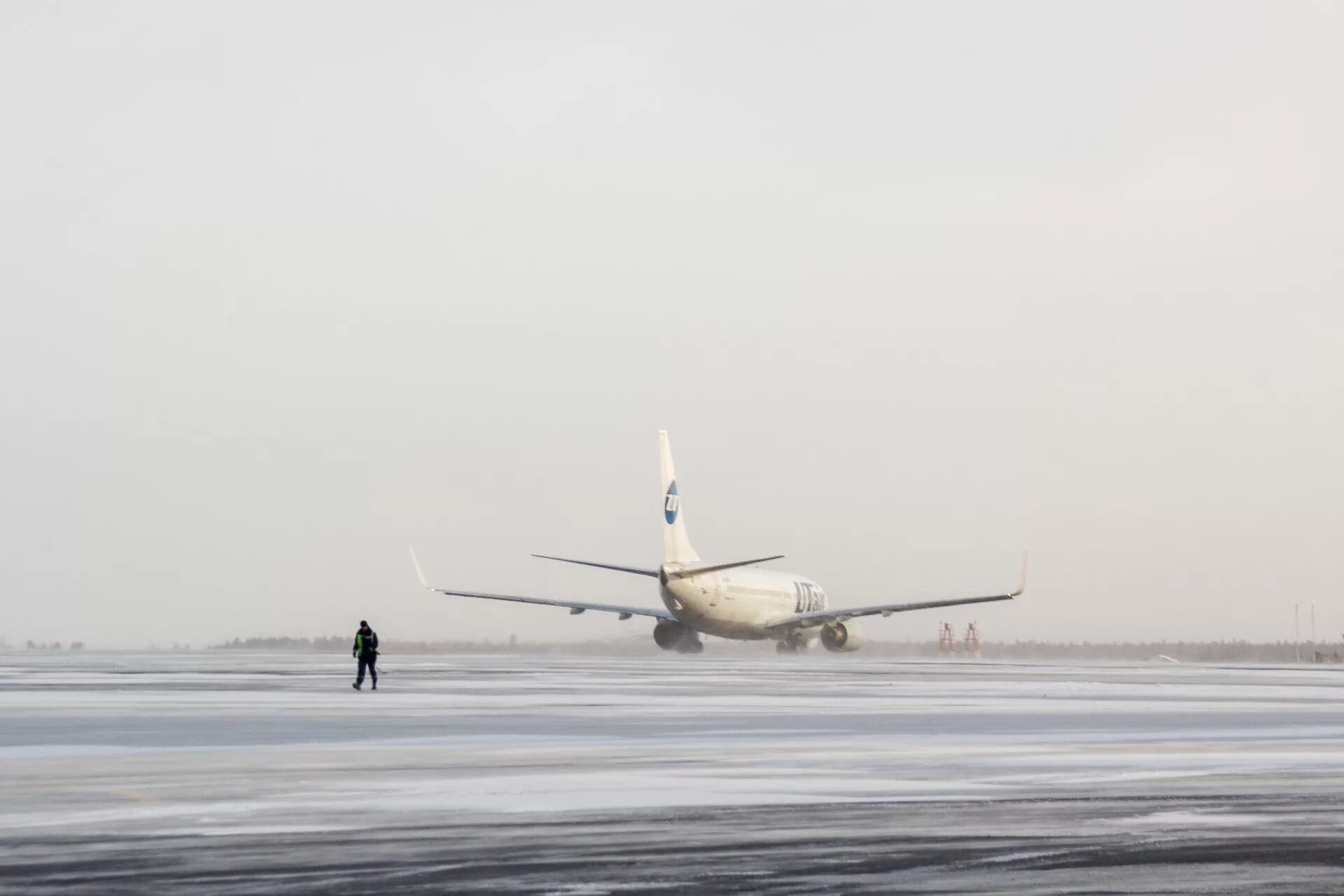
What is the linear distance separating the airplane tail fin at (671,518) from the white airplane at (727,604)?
0.09 feet

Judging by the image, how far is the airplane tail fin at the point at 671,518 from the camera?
66.9 meters

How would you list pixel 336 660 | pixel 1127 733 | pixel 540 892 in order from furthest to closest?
pixel 336 660
pixel 1127 733
pixel 540 892

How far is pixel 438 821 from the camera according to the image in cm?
1197

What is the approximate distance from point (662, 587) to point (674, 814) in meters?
54.1

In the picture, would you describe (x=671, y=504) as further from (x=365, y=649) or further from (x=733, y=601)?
(x=365, y=649)

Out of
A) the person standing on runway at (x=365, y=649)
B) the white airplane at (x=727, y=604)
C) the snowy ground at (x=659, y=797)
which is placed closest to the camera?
the snowy ground at (x=659, y=797)

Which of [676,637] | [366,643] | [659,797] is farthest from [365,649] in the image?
[676,637]

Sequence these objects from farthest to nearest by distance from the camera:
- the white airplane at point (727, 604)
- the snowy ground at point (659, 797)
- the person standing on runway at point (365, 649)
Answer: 1. the white airplane at point (727, 604)
2. the person standing on runway at point (365, 649)
3. the snowy ground at point (659, 797)

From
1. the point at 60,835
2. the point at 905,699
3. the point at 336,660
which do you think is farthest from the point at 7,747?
the point at 336,660

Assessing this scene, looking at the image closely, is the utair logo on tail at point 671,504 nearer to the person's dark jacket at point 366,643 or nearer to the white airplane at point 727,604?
the white airplane at point 727,604

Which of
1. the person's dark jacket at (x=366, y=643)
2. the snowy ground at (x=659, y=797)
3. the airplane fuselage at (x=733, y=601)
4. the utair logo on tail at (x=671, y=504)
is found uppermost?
the utair logo on tail at (x=671, y=504)

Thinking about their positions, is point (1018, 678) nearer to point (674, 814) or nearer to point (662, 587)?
point (662, 587)

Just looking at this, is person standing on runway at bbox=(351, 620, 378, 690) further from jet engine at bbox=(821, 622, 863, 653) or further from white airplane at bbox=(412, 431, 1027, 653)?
jet engine at bbox=(821, 622, 863, 653)

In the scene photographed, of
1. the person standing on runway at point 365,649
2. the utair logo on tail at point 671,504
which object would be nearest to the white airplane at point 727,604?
the utair logo on tail at point 671,504
